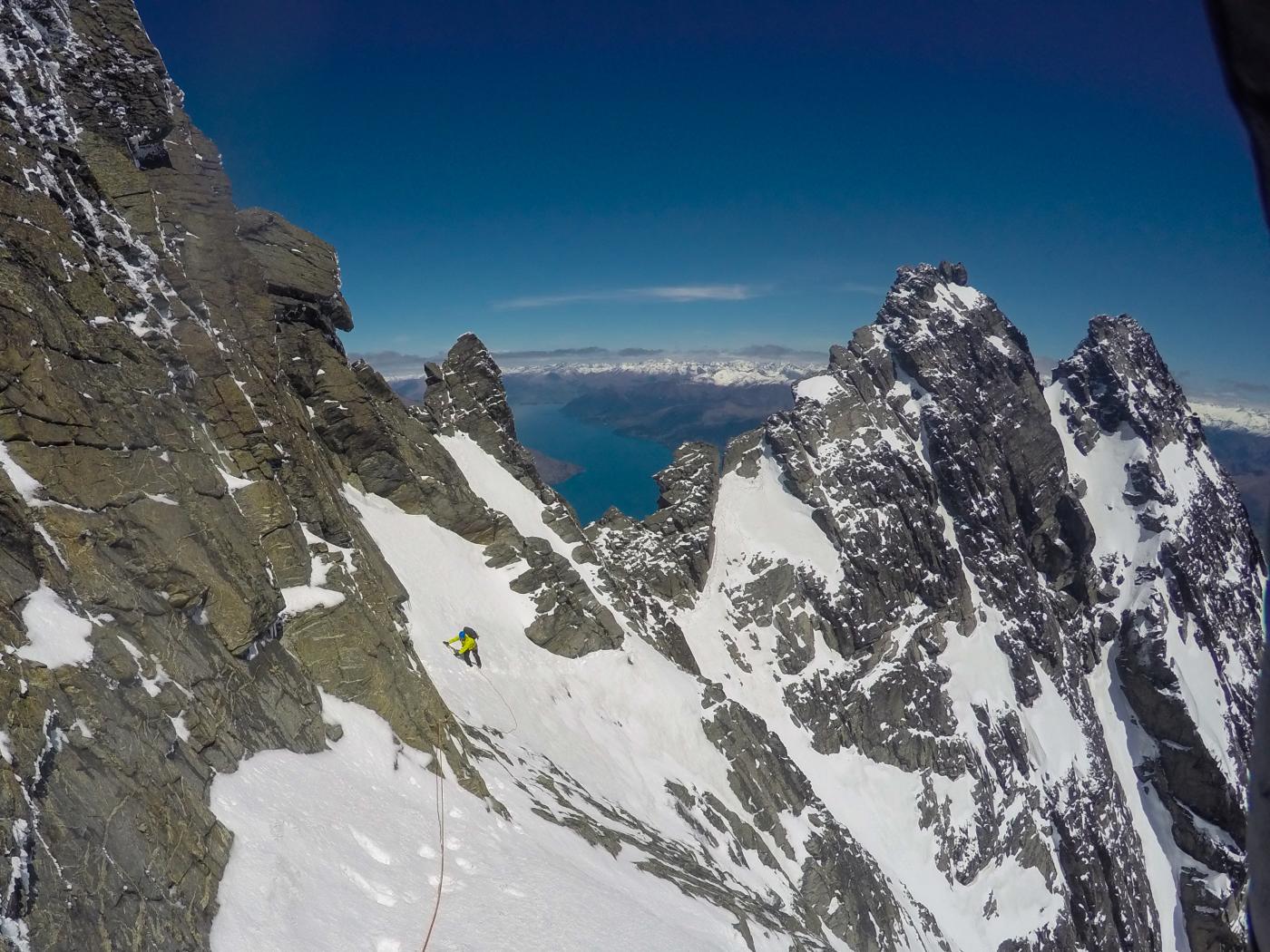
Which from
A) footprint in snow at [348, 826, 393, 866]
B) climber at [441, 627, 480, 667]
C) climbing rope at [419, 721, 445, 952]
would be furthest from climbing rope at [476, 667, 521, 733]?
footprint in snow at [348, 826, 393, 866]

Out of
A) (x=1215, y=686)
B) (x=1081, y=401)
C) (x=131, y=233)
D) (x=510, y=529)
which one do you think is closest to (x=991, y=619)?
(x=1215, y=686)

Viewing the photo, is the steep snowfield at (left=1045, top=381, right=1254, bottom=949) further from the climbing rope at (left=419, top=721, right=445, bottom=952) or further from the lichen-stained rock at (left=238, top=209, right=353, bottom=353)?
the lichen-stained rock at (left=238, top=209, right=353, bottom=353)

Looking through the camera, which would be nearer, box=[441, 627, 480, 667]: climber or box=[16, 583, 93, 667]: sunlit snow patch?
box=[16, 583, 93, 667]: sunlit snow patch

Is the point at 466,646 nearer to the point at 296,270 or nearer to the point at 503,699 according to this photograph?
the point at 503,699

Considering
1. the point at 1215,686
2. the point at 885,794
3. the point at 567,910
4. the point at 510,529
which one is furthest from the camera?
the point at 1215,686

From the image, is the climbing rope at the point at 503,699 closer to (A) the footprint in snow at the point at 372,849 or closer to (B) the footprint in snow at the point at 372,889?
(A) the footprint in snow at the point at 372,849

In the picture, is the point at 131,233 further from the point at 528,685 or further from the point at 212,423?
the point at 528,685
